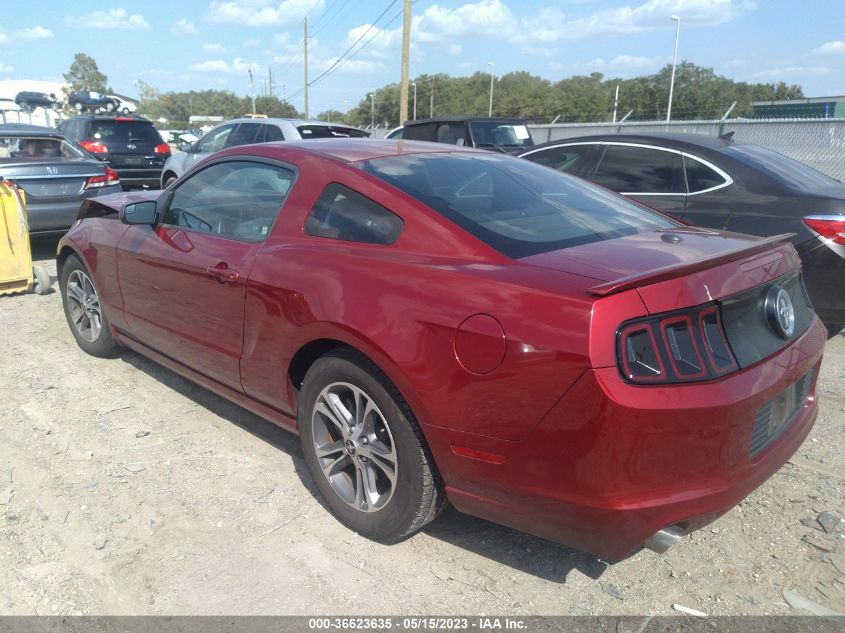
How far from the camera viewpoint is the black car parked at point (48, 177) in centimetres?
786

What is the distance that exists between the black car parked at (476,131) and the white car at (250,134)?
1.39 metres

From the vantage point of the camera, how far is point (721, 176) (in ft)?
17.5

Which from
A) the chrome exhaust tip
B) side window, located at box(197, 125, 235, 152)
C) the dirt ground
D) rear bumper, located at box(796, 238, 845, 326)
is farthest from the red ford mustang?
side window, located at box(197, 125, 235, 152)

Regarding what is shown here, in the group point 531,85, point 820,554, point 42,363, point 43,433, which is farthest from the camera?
point 531,85

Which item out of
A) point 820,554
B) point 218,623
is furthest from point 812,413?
point 218,623

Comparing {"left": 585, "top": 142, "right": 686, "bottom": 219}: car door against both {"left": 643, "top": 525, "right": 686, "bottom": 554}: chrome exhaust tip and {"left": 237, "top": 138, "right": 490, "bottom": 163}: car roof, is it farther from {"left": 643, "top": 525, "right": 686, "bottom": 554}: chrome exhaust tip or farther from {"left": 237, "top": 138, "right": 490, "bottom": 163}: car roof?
{"left": 643, "top": 525, "right": 686, "bottom": 554}: chrome exhaust tip

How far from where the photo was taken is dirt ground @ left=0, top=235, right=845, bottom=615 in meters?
2.50

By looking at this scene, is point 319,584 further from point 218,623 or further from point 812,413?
point 812,413

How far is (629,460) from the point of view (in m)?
2.04

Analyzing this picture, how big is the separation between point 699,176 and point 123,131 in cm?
1172

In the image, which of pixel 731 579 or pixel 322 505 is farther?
pixel 322 505

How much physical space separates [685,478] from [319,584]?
1406 millimetres

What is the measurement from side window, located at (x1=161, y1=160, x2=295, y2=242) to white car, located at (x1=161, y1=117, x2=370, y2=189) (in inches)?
192

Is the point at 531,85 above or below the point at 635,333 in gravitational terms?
above
